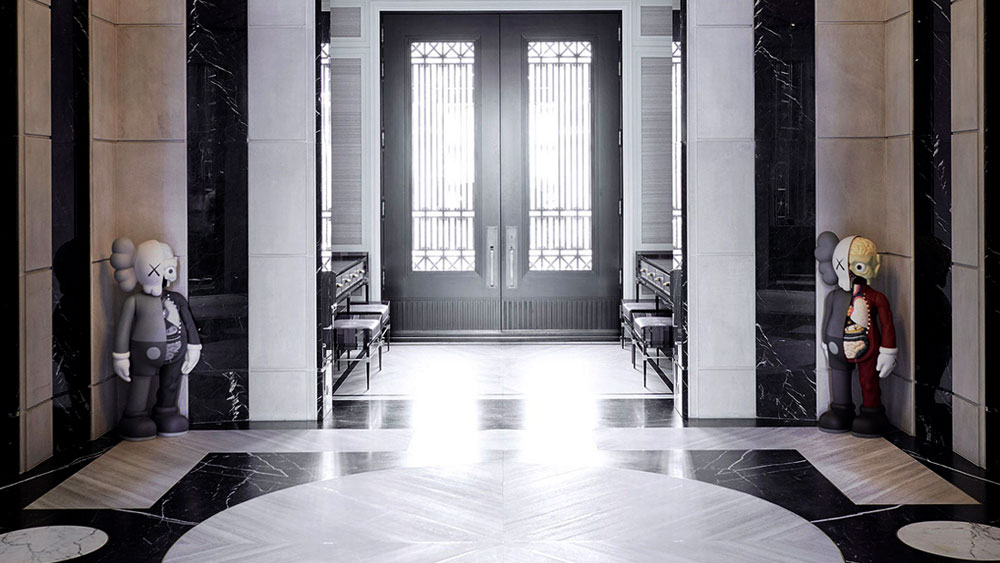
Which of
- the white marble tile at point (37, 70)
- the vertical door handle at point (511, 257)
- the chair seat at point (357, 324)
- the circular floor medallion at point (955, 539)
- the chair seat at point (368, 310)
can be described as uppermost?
the white marble tile at point (37, 70)

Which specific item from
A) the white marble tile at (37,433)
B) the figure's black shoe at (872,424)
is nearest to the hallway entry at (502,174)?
the figure's black shoe at (872,424)

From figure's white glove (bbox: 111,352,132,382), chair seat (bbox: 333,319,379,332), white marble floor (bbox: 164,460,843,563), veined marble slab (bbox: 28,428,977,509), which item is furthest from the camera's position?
chair seat (bbox: 333,319,379,332)

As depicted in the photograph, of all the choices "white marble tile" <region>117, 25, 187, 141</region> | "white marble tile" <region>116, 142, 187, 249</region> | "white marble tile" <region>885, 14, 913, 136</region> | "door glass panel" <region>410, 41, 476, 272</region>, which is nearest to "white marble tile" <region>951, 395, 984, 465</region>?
"white marble tile" <region>885, 14, 913, 136</region>

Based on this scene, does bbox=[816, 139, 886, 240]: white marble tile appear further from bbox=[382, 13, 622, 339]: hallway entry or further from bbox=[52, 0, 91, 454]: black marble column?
bbox=[52, 0, 91, 454]: black marble column

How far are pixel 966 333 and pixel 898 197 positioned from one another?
2.83 ft

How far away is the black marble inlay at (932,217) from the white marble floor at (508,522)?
140cm

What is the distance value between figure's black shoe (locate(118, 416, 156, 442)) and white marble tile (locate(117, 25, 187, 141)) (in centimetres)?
139

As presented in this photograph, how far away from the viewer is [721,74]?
5.28 meters

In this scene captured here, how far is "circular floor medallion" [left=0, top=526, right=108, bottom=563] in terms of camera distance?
11.1 feet

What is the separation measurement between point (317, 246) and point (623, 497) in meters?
2.23

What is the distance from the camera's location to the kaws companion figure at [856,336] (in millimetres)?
4910

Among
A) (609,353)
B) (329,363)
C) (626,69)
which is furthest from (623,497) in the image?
(626,69)

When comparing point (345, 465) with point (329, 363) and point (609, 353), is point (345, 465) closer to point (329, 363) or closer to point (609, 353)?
point (329, 363)

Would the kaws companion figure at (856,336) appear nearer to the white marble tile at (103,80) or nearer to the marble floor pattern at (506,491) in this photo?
the marble floor pattern at (506,491)
